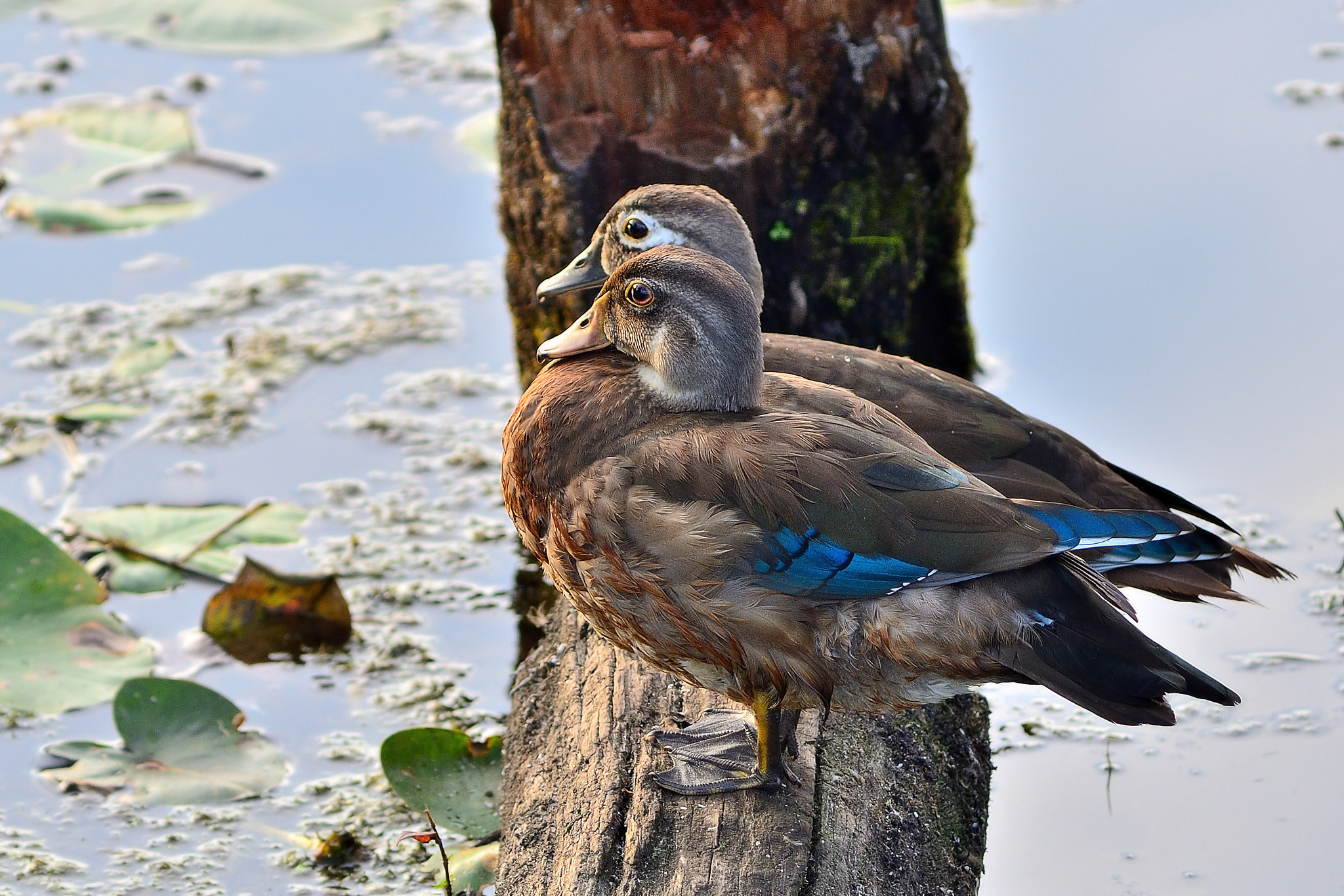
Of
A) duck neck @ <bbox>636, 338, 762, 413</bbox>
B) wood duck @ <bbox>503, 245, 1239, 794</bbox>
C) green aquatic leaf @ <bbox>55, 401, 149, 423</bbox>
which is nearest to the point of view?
wood duck @ <bbox>503, 245, 1239, 794</bbox>

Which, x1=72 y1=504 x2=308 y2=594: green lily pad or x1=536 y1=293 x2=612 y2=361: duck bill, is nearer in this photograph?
x1=536 y1=293 x2=612 y2=361: duck bill

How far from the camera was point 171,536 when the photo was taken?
13.0 ft

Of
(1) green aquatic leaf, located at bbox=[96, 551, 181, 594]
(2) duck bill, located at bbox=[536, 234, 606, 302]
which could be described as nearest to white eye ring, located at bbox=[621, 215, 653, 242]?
(2) duck bill, located at bbox=[536, 234, 606, 302]

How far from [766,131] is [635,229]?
2.70ft

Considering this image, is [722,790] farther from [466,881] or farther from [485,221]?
[485,221]

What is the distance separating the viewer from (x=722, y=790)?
2.62 m

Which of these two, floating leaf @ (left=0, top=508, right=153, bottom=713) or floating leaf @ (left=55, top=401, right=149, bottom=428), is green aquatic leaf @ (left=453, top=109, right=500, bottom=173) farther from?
floating leaf @ (left=0, top=508, right=153, bottom=713)

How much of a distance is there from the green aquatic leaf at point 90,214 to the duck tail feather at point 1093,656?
159 inches

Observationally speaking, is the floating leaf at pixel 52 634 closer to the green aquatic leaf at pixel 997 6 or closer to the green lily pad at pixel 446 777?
the green lily pad at pixel 446 777

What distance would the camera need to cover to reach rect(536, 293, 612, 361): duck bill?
2.86m

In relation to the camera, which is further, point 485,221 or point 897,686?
point 485,221

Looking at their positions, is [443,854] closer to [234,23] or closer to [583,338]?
[583,338]

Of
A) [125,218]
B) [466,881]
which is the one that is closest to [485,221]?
[125,218]

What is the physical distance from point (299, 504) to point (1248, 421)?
9.44ft
